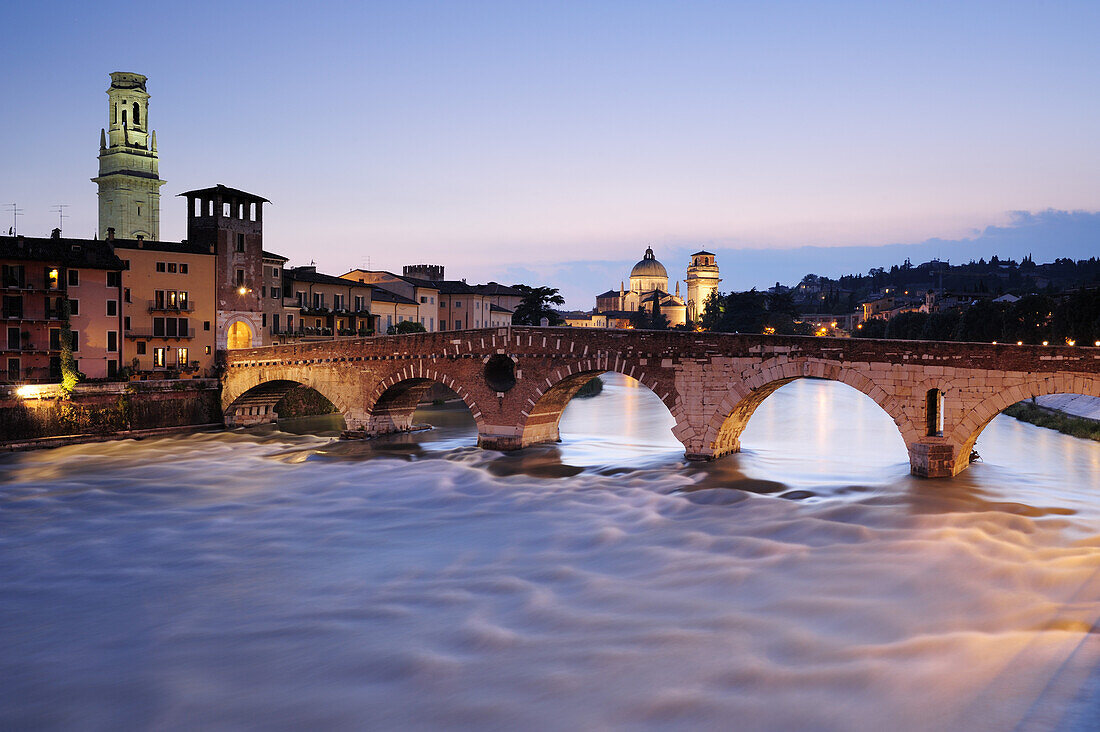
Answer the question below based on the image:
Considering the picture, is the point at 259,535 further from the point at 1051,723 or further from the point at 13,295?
the point at 13,295

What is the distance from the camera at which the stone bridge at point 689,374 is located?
693 inches

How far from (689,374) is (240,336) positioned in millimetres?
24871

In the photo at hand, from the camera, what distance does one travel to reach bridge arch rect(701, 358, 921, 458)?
737 inches

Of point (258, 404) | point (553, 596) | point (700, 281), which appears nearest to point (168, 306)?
point (258, 404)

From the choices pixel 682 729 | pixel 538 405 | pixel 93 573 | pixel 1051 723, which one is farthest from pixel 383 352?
pixel 1051 723

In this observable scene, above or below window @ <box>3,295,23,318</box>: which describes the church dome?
above

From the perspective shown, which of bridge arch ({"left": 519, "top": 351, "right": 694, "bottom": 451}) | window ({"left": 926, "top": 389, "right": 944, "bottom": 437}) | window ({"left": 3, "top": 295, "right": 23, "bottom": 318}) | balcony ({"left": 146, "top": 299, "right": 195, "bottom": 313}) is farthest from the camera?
balcony ({"left": 146, "top": 299, "right": 195, "bottom": 313})

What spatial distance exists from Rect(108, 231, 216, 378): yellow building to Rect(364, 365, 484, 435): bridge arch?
10.5m

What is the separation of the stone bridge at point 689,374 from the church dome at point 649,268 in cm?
11359

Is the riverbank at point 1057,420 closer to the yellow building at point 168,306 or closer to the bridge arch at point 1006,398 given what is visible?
the bridge arch at point 1006,398

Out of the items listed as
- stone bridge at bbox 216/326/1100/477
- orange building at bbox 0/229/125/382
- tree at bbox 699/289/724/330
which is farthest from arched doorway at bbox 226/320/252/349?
tree at bbox 699/289/724/330

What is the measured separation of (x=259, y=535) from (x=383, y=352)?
432 inches

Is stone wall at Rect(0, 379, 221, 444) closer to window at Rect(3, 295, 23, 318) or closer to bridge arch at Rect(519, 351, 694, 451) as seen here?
window at Rect(3, 295, 23, 318)

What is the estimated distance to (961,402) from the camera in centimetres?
1780
